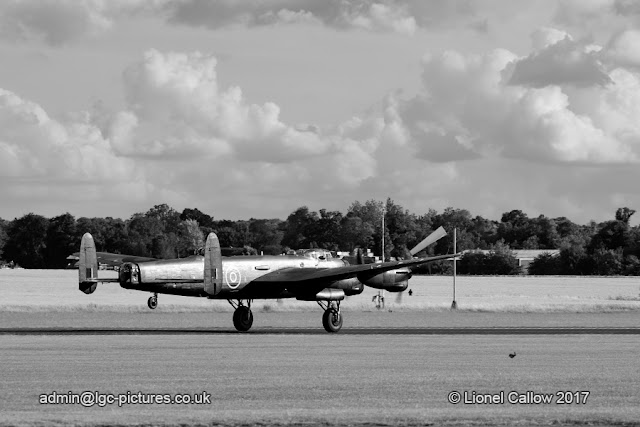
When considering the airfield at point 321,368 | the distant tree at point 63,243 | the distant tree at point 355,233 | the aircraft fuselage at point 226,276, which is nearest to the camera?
the airfield at point 321,368

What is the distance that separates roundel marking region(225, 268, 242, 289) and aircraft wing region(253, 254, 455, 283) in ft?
2.64

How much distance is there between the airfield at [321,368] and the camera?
2016 centimetres

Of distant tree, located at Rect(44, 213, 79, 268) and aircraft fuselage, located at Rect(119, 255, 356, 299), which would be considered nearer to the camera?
aircraft fuselage, located at Rect(119, 255, 356, 299)

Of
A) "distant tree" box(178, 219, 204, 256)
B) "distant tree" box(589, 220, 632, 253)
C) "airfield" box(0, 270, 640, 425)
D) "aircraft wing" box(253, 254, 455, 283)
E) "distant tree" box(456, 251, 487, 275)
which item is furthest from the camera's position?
"distant tree" box(589, 220, 632, 253)

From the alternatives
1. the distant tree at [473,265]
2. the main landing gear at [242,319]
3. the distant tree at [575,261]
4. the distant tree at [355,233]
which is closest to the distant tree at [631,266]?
the distant tree at [575,261]

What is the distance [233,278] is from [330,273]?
3.66 meters

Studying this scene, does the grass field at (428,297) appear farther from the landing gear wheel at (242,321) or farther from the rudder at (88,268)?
the rudder at (88,268)

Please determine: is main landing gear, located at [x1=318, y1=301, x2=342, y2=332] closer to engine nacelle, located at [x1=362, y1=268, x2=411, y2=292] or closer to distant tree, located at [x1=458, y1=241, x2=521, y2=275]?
engine nacelle, located at [x1=362, y1=268, x2=411, y2=292]

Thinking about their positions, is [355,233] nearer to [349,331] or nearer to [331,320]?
[349,331]

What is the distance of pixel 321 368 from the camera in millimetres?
28719

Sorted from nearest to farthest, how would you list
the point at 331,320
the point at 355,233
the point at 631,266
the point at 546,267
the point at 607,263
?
the point at 331,320 < the point at 355,233 < the point at 631,266 < the point at 607,263 < the point at 546,267

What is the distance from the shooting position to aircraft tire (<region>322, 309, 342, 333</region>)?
4347cm

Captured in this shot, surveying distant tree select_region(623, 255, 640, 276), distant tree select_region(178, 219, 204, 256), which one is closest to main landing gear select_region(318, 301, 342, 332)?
distant tree select_region(178, 219, 204, 256)

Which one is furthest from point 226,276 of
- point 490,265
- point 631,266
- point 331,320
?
point 490,265
